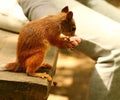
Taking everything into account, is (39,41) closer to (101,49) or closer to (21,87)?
(21,87)

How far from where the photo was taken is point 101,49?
146 centimetres

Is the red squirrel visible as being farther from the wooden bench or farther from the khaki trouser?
the khaki trouser

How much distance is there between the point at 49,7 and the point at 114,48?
1.42ft

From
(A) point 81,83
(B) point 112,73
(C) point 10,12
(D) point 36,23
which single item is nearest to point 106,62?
(B) point 112,73

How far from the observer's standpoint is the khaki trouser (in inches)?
56.6

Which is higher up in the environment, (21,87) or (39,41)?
(39,41)

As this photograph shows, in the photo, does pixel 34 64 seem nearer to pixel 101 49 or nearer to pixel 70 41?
pixel 70 41

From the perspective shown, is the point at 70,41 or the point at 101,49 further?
the point at 101,49

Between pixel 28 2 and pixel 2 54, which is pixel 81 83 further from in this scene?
pixel 2 54

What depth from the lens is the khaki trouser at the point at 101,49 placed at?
1.44m

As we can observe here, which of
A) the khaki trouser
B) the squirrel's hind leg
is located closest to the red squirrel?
the squirrel's hind leg

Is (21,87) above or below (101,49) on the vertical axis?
below

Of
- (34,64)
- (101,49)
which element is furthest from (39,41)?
(101,49)

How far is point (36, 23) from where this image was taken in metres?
1.20
